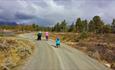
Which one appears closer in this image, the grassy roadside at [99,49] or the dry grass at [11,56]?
the dry grass at [11,56]

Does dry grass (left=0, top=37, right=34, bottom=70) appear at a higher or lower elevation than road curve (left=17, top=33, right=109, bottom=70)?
higher

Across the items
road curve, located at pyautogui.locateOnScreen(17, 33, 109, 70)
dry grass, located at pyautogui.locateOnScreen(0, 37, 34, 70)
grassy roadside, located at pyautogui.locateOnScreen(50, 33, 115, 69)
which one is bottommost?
grassy roadside, located at pyautogui.locateOnScreen(50, 33, 115, 69)

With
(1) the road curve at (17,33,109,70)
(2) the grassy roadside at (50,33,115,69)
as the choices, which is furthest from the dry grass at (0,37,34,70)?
(2) the grassy roadside at (50,33,115,69)

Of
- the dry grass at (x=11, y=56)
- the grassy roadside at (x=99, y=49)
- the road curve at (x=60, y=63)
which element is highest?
the dry grass at (x=11, y=56)

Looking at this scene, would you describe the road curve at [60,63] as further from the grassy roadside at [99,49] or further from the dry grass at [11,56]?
the grassy roadside at [99,49]

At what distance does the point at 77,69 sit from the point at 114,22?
5158 inches

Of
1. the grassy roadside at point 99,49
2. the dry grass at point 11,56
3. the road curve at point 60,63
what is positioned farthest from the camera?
the grassy roadside at point 99,49

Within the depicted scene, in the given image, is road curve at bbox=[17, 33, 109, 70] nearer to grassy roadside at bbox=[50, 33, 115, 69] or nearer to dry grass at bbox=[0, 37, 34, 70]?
dry grass at bbox=[0, 37, 34, 70]

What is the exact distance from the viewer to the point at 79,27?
15638 cm

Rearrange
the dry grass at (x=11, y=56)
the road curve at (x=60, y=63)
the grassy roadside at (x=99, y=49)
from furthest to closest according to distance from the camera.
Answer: the grassy roadside at (x=99, y=49)
the road curve at (x=60, y=63)
the dry grass at (x=11, y=56)

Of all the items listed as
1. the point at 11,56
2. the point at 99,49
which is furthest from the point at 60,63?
the point at 99,49

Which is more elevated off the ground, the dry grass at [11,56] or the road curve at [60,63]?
the dry grass at [11,56]

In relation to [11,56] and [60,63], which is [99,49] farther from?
[11,56]

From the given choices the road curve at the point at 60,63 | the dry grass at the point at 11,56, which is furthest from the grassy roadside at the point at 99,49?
the dry grass at the point at 11,56
